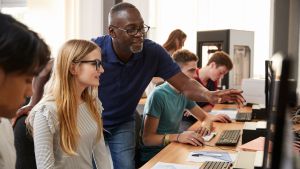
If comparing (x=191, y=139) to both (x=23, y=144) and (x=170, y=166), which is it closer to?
(x=170, y=166)

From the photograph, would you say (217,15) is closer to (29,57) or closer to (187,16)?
(187,16)

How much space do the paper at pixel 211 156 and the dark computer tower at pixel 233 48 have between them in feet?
8.01

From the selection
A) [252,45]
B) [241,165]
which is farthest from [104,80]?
[252,45]

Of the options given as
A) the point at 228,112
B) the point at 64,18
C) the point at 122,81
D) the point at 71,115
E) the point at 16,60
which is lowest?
the point at 228,112

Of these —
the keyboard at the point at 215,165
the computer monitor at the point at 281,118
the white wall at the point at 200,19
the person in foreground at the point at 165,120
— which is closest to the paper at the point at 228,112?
the person in foreground at the point at 165,120

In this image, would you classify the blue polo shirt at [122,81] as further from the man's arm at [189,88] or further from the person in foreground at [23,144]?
the person in foreground at [23,144]

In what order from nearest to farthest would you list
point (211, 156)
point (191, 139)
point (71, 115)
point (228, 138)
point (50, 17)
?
point (71, 115), point (211, 156), point (191, 139), point (228, 138), point (50, 17)

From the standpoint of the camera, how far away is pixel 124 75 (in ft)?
7.09

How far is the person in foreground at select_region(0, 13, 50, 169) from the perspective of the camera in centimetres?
73

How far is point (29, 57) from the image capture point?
76 cm

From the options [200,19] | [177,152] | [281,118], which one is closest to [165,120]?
[177,152]

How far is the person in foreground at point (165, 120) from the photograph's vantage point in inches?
81.2

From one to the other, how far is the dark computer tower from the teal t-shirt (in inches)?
77.1

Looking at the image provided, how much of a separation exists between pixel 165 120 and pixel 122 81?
13.7 inches
